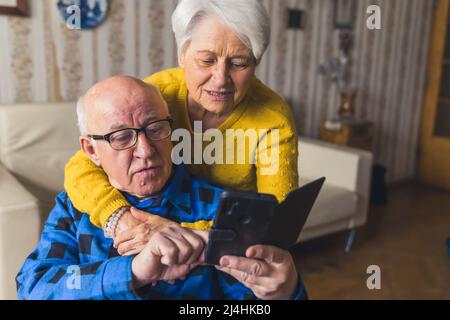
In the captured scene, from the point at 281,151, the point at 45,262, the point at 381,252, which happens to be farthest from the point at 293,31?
the point at 45,262

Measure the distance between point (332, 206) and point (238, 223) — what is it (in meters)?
2.20

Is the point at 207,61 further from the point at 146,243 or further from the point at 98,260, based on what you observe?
the point at 98,260

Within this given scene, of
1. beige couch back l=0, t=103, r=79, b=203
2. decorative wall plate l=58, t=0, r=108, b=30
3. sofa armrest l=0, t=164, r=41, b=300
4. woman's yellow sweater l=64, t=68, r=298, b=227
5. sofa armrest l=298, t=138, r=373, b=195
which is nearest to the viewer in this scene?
woman's yellow sweater l=64, t=68, r=298, b=227

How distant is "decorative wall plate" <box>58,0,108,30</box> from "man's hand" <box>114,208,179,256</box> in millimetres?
2055

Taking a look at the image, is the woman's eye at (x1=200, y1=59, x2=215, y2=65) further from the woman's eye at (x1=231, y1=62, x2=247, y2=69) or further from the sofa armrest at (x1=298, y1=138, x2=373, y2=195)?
the sofa armrest at (x1=298, y1=138, x2=373, y2=195)

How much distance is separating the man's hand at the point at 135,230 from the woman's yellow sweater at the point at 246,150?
114 millimetres

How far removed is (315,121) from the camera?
13.0ft

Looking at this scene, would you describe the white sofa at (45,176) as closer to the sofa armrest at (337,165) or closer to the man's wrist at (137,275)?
the sofa armrest at (337,165)

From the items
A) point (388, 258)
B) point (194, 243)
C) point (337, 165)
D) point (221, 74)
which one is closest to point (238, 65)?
point (221, 74)

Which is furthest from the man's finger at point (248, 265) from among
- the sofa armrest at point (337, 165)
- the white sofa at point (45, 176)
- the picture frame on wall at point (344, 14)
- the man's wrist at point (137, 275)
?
the picture frame on wall at point (344, 14)

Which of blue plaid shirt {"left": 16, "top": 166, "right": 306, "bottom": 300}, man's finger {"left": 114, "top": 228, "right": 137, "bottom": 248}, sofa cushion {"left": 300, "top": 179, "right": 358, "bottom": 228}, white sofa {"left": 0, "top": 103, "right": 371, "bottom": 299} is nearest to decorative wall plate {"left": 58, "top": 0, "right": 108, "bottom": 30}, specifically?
white sofa {"left": 0, "top": 103, "right": 371, "bottom": 299}

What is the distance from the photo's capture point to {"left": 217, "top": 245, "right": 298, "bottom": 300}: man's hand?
0.77 meters

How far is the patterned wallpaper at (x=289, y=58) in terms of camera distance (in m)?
2.65

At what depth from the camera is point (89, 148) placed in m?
0.98
